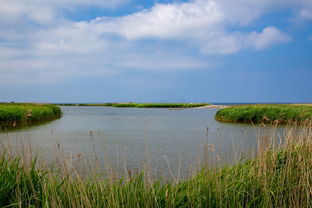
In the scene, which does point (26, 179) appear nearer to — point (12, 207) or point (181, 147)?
point (12, 207)

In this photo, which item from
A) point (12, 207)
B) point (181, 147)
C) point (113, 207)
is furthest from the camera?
point (181, 147)

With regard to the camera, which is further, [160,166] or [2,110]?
[2,110]

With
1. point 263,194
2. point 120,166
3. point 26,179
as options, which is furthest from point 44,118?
point 263,194

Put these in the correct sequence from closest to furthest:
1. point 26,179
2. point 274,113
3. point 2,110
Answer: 1. point 26,179
2. point 2,110
3. point 274,113

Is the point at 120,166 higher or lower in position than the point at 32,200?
lower

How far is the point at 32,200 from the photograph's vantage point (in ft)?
10.7

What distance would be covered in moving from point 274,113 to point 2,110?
17.4 metres

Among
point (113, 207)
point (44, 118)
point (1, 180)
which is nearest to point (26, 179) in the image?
point (1, 180)

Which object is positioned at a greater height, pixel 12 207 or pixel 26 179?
pixel 26 179

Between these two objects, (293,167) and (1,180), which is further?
(293,167)

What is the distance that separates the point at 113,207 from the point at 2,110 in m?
16.4

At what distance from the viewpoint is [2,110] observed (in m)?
16.7

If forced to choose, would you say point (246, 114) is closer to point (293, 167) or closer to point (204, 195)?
point (293, 167)

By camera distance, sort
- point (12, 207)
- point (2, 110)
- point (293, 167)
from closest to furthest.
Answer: point (12, 207)
point (293, 167)
point (2, 110)
